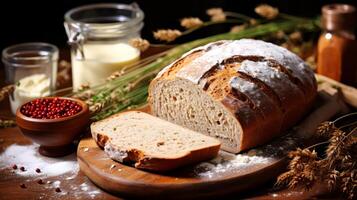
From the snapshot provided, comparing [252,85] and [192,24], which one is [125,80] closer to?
[192,24]

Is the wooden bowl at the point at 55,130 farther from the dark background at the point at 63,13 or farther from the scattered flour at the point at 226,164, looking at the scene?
the dark background at the point at 63,13

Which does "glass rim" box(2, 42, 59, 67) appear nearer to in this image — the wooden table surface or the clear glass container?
the clear glass container

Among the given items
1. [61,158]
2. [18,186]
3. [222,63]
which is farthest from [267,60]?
[18,186]

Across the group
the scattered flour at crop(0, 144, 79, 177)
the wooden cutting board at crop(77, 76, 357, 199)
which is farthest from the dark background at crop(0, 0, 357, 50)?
the wooden cutting board at crop(77, 76, 357, 199)

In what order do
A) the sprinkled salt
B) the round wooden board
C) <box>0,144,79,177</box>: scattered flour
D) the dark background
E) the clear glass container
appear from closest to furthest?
the round wooden board < the sprinkled salt < <box>0,144,79,177</box>: scattered flour < the clear glass container < the dark background

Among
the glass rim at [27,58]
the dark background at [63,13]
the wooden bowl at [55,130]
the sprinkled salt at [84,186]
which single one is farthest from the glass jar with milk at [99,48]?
the sprinkled salt at [84,186]
